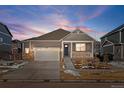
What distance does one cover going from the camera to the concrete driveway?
13.0 metres

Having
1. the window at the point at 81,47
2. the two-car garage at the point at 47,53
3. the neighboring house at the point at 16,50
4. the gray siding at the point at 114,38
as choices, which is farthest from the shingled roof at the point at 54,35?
the gray siding at the point at 114,38

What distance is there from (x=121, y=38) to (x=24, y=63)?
361cm

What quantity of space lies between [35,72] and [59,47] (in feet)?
4.23

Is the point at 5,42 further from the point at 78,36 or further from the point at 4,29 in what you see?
the point at 78,36

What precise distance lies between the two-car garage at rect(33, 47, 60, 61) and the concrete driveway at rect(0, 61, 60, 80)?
30cm

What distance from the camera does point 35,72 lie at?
13094mm

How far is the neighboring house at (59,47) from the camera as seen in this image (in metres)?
13.3

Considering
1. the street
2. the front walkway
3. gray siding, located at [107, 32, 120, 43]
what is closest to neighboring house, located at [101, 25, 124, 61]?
gray siding, located at [107, 32, 120, 43]

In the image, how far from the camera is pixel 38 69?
13117 millimetres

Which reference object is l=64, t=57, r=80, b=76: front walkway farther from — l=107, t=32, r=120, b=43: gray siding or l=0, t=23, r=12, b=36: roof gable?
l=0, t=23, r=12, b=36: roof gable

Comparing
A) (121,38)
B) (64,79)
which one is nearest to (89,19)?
(121,38)

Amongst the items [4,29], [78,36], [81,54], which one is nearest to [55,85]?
[81,54]
